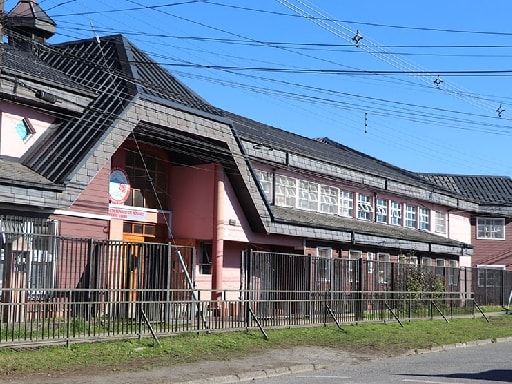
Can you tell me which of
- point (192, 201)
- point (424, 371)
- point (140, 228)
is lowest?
point (424, 371)

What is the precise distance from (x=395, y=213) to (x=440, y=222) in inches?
→ 188

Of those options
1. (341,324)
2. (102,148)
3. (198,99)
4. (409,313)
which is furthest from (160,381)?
(409,313)

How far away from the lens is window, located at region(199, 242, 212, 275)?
26.1 meters

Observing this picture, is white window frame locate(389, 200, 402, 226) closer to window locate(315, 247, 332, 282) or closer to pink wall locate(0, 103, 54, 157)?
window locate(315, 247, 332, 282)

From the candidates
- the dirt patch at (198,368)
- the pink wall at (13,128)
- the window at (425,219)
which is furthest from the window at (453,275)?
the pink wall at (13,128)

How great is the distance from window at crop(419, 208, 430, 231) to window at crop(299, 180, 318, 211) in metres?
9.40

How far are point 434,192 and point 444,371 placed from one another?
2451cm

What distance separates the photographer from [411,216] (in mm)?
37781

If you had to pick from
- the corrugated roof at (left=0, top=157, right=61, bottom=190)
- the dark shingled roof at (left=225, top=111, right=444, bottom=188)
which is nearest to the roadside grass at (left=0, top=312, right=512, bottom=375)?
the corrugated roof at (left=0, top=157, right=61, bottom=190)

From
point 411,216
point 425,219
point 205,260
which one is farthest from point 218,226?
point 425,219

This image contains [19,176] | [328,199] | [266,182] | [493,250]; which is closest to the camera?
[19,176]

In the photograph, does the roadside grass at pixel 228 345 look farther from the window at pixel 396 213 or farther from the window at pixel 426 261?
the window at pixel 396 213

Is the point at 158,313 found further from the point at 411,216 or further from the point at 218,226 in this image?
the point at 411,216

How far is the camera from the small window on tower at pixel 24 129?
19547mm
